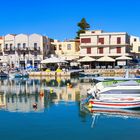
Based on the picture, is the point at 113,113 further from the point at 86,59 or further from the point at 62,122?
the point at 86,59

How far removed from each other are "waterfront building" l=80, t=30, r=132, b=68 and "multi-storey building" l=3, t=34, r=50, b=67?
457 inches

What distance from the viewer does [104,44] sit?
75375mm

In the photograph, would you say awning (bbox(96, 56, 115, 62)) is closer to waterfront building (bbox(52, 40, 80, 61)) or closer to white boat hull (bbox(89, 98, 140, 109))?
waterfront building (bbox(52, 40, 80, 61))

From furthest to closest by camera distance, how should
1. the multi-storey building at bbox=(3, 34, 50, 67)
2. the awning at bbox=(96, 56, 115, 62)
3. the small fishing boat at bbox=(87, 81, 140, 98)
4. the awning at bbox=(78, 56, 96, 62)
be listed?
the multi-storey building at bbox=(3, 34, 50, 67), the awning at bbox=(78, 56, 96, 62), the awning at bbox=(96, 56, 115, 62), the small fishing boat at bbox=(87, 81, 140, 98)

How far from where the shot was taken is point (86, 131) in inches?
890

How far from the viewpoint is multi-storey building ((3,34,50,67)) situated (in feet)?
270

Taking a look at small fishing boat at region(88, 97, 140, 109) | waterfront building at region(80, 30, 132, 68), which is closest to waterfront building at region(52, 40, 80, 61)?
waterfront building at region(80, 30, 132, 68)

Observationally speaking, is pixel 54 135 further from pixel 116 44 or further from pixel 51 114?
pixel 116 44

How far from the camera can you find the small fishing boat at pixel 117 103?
2900cm

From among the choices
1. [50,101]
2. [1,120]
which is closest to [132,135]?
[1,120]

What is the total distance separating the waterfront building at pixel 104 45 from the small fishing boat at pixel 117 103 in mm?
44363

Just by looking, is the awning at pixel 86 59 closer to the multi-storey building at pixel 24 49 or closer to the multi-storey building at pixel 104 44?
the multi-storey building at pixel 104 44

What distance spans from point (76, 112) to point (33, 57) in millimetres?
53640

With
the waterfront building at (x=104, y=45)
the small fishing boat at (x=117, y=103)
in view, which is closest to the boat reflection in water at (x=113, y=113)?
the small fishing boat at (x=117, y=103)
